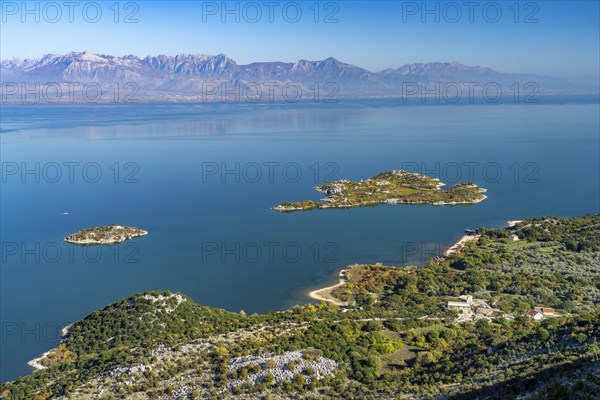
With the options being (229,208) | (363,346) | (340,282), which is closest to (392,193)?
(229,208)

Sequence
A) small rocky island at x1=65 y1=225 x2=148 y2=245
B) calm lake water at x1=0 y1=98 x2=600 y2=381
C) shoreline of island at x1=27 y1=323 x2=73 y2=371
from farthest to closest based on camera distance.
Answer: small rocky island at x1=65 y1=225 x2=148 y2=245, calm lake water at x1=0 y1=98 x2=600 y2=381, shoreline of island at x1=27 y1=323 x2=73 y2=371

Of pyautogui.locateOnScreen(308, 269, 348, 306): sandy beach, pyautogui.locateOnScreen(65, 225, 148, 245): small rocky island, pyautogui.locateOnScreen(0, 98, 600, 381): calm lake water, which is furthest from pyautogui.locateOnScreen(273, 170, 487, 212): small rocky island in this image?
pyautogui.locateOnScreen(308, 269, 348, 306): sandy beach

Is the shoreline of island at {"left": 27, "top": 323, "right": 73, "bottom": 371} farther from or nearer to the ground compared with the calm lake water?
nearer to the ground

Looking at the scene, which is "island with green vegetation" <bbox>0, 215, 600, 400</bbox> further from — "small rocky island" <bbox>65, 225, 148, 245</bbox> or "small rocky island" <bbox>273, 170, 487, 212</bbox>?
"small rocky island" <bbox>273, 170, 487, 212</bbox>

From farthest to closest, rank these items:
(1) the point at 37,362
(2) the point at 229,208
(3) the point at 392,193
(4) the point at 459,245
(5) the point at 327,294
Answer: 1. (3) the point at 392,193
2. (2) the point at 229,208
3. (4) the point at 459,245
4. (5) the point at 327,294
5. (1) the point at 37,362

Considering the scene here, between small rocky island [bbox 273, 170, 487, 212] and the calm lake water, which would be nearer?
the calm lake water

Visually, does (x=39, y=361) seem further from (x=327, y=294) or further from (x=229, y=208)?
(x=229, y=208)

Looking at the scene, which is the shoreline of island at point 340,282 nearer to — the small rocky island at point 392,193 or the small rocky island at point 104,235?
the small rocky island at point 392,193
